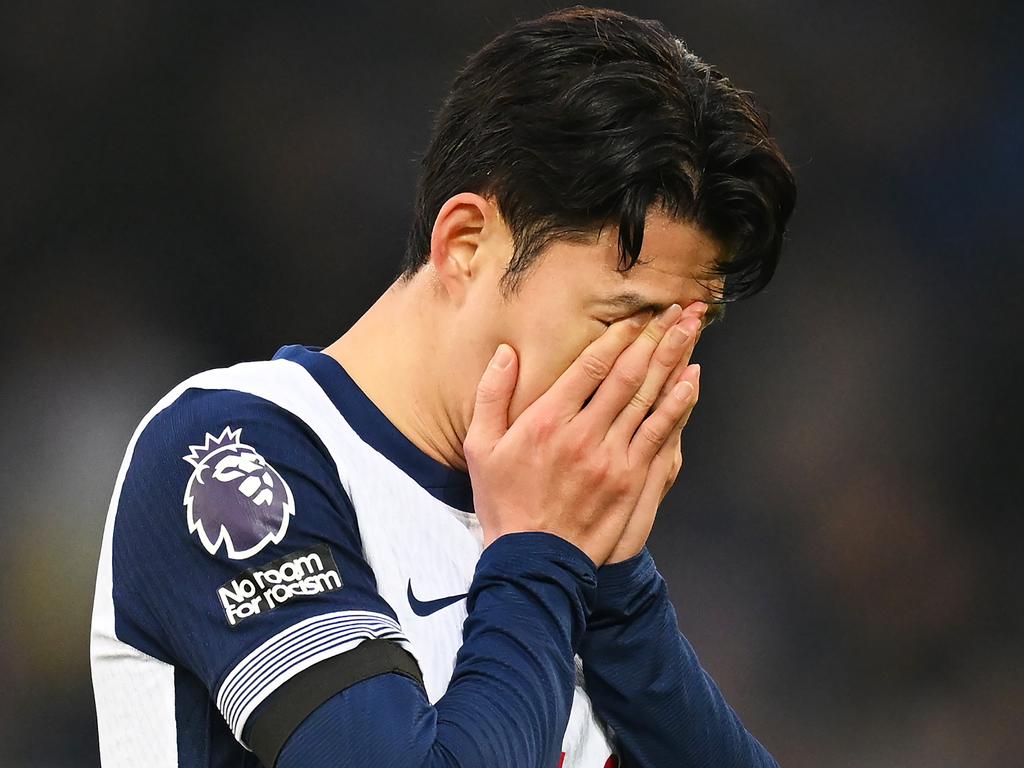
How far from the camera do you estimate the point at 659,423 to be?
1384mm

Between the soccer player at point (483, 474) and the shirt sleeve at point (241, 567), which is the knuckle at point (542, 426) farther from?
the shirt sleeve at point (241, 567)

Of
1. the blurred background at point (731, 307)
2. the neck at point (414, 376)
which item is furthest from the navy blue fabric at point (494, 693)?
the blurred background at point (731, 307)

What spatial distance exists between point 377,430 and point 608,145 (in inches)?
15.9

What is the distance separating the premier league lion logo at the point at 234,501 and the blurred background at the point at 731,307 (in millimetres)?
2425

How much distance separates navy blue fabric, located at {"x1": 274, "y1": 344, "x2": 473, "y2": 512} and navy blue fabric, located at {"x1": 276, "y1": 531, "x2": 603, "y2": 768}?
6.8 inches

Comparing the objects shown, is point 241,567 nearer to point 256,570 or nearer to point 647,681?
point 256,570

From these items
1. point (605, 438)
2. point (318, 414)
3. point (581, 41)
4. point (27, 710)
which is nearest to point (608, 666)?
point (605, 438)

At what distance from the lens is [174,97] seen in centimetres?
363

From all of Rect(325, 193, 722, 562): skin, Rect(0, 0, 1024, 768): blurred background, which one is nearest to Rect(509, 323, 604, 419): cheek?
Rect(325, 193, 722, 562): skin

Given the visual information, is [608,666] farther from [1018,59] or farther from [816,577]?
[1018,59]

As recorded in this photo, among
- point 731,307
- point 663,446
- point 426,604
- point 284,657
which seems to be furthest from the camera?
point 731,307

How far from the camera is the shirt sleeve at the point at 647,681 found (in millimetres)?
1396

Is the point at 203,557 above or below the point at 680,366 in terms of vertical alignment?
below

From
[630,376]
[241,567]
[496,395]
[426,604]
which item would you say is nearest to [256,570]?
[241,567]
